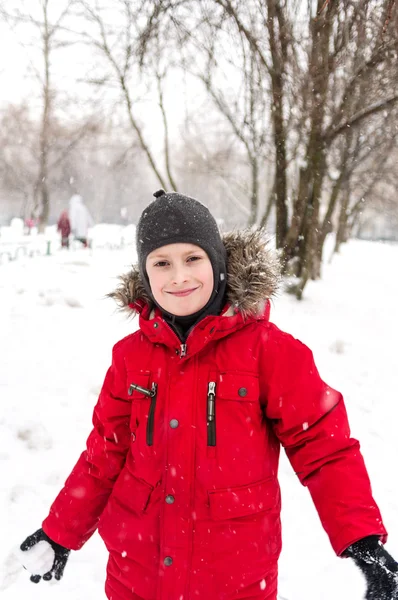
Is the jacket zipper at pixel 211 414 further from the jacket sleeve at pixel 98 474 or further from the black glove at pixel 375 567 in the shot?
the black glove at pixel 375 567

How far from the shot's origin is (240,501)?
56.6 inches

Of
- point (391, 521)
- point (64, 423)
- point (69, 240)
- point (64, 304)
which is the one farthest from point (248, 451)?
point (69, 240)

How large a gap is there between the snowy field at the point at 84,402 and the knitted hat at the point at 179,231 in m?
0.39

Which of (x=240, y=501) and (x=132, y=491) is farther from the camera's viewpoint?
(x=132, y=491)

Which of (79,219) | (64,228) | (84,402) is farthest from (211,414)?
(64,228)

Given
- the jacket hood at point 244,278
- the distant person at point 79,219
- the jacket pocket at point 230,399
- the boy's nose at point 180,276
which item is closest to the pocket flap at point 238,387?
the jacket pocket at point 230,399

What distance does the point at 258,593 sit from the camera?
1464 mm

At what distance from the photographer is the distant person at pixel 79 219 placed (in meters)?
15.6

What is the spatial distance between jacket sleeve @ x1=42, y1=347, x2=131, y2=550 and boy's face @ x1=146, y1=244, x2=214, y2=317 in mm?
305

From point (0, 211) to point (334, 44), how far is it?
65504 mm

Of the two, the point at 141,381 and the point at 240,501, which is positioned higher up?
the point at 141,381

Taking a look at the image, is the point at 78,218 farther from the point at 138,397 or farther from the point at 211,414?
the point at 211,414

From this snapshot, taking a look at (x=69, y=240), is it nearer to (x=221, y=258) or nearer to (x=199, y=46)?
(x=199, y=46)

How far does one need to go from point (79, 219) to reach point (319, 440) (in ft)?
49.8
